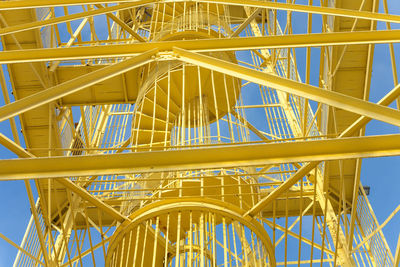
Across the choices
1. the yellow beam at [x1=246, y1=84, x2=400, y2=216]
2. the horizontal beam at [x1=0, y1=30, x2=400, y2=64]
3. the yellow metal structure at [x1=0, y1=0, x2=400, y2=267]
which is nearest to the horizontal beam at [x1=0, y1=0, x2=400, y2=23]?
the yellow metal structure at [x1=0, y1=0, x2=400, y2=267]

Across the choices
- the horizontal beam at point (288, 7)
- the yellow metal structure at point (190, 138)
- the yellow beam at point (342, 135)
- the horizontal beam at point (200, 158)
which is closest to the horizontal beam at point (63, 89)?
the yellow metal structure at point (190, 138)

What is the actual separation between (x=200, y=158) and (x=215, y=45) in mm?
2271

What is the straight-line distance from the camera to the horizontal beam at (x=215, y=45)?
587cm

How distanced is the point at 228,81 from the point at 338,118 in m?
3.57

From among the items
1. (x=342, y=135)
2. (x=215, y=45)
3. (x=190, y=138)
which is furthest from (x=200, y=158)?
(x=190, y=138)

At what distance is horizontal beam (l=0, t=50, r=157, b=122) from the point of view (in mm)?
4824

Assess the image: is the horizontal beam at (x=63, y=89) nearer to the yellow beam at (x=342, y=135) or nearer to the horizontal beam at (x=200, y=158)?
the horizontal beam at (x=200, y=158)

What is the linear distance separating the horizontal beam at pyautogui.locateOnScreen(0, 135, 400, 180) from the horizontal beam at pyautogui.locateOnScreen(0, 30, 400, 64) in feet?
6.59

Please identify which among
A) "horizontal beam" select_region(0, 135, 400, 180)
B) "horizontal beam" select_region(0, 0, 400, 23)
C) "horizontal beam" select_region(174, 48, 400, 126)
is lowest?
"horizontal beam" select_region(0, 135, 400, 180)

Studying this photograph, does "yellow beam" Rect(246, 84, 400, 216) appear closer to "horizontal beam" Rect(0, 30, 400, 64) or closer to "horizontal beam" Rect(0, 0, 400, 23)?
"horizontal beam" Rect(0, 30, 400, 64)

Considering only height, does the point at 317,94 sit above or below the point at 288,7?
below

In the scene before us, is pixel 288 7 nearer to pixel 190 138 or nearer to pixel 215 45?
pixel 215 45

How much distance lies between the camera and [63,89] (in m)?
5.27

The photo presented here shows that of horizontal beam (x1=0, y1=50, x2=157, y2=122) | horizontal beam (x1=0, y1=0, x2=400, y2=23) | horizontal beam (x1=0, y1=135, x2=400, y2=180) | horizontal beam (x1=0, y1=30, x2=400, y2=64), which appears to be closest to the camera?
horizontal beam (x1=0, y1=135, x2=400, y2=180)
